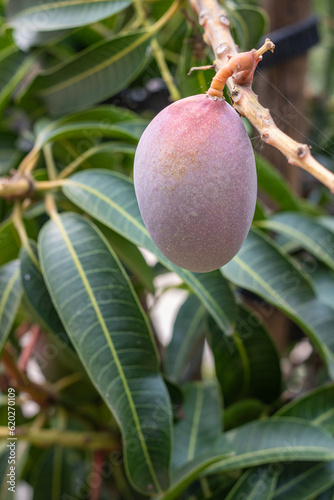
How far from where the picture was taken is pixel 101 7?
67 cm

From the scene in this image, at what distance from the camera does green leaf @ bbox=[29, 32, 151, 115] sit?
68cm

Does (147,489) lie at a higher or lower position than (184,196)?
lower

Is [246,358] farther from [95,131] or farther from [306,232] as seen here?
[95,131]

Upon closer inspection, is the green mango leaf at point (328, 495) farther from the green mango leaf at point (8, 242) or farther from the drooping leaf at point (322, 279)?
the green mango leaf at point (8, 242)

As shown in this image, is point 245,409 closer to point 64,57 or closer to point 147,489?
point 147,489

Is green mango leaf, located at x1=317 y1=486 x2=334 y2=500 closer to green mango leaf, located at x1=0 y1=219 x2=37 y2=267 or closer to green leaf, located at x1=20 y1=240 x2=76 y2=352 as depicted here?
green leaf, located at x1=20 y1=240 x2=76 y2=352

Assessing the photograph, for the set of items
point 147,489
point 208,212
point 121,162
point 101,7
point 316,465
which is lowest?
point 316,465

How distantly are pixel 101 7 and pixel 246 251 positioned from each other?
1.17 feet

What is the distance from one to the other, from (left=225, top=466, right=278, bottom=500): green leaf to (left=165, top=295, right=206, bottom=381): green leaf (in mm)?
247

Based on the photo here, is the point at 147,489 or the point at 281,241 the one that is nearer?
the point at 147,489

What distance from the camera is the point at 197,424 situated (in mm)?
Result: 706

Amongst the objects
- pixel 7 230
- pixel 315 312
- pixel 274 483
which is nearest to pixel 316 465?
pixel 274 483

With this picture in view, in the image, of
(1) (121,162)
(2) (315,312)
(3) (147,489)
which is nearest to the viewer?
(3) (147,489)

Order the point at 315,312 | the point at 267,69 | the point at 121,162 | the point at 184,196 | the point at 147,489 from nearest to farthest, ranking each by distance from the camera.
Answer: the point at 184,196
the point at 147,489
the point at 315,312
the point at 121,162
the point at 267,69
